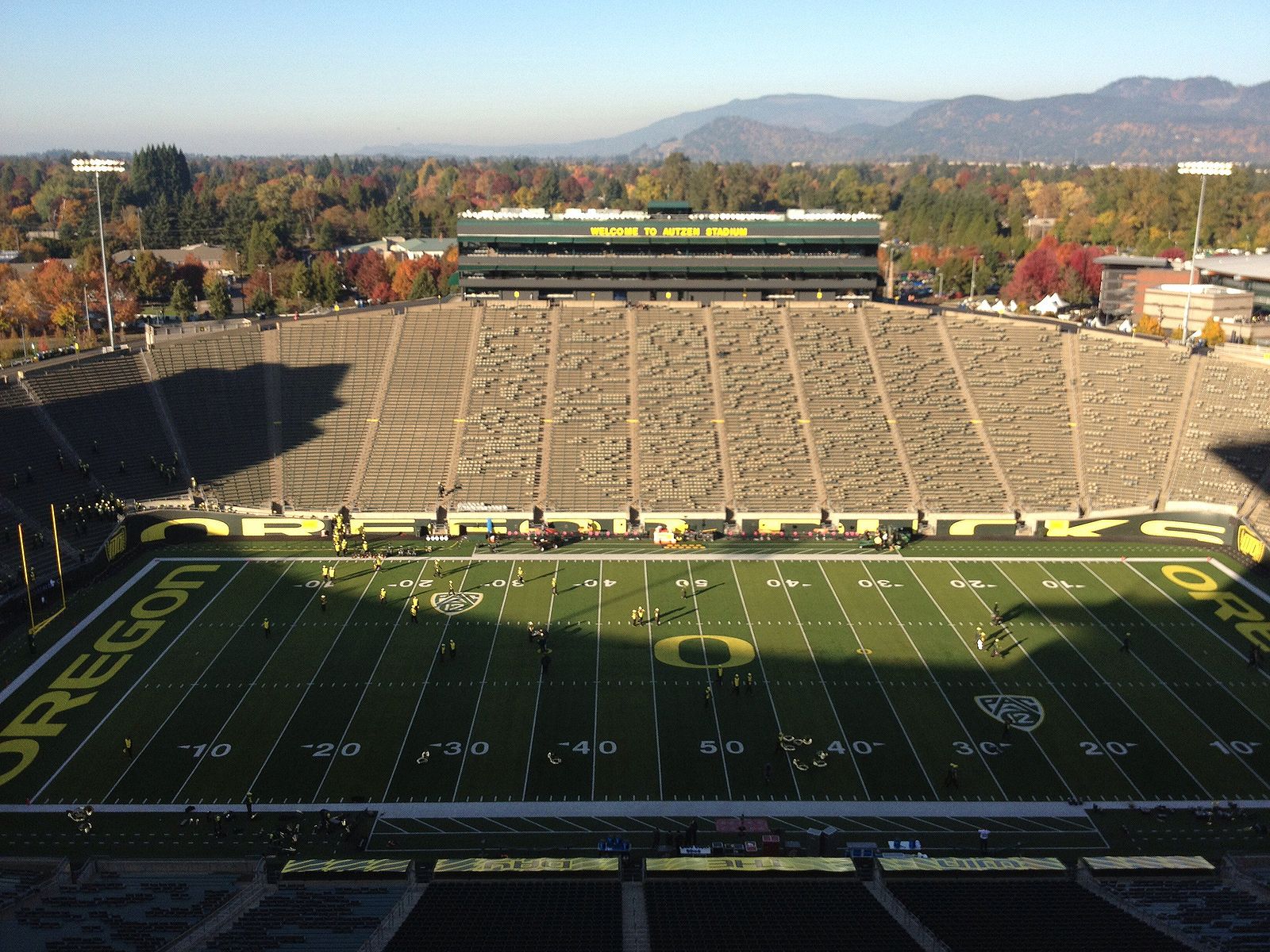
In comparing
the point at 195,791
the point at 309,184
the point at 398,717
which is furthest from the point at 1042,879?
the point at 309,184

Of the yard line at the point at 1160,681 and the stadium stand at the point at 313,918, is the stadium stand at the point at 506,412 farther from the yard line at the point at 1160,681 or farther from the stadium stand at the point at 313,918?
the stadium stand at the point at 313,918

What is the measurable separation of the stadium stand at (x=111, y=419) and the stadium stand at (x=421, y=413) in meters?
8.22

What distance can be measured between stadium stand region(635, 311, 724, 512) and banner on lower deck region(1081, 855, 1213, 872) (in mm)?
22757

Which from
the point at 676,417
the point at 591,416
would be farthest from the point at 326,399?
the point at 676,417

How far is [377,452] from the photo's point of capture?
44188 millimetres

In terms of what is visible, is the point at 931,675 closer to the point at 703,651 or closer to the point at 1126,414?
the point at 703,651

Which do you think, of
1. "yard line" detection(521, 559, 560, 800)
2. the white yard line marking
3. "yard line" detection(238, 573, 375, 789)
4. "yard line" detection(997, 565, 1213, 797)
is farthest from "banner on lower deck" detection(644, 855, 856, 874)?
the white yard line marking

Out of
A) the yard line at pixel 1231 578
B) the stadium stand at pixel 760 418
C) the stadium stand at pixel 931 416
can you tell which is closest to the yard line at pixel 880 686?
the stadium stand at pixel 760 418

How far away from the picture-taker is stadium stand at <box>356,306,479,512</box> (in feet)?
139

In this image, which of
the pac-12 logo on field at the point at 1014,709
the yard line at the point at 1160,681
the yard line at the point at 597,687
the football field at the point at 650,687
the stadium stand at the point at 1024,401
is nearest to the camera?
the football field at the point at 650,687

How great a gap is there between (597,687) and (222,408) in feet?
85.3

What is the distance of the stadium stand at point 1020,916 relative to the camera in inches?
666

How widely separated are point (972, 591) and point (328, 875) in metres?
23.8

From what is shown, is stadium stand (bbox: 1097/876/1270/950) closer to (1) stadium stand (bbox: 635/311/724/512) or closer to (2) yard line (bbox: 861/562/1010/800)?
(2) yard line (bbox: 861/562/1010/800)
